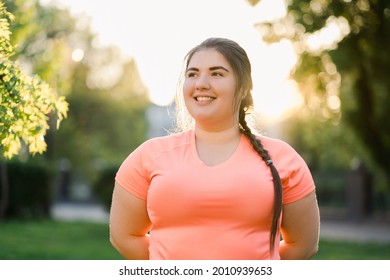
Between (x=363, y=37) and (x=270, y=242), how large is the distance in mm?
7314

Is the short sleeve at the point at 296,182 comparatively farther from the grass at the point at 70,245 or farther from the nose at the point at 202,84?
the grass at the point at 70,245

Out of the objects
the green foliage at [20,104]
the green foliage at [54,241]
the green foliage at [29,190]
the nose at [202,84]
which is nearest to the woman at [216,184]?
the nose at [202,84]

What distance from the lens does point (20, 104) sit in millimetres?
2775

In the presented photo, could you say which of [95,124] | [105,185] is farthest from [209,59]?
[95,124]

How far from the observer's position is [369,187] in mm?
18266

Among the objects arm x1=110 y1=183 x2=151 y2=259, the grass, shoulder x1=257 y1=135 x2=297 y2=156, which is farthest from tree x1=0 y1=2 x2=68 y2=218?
the grass

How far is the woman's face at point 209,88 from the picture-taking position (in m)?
2.26

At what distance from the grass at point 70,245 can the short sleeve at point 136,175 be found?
6.34 meters

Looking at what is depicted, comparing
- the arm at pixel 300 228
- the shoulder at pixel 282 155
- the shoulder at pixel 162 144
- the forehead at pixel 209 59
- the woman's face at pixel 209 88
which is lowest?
the arm at pixel 300 228

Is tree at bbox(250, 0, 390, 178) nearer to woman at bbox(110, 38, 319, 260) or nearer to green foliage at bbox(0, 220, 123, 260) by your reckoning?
woman at bbox(110, 38, 319, 260)

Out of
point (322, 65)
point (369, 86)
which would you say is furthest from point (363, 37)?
point (369, 86)

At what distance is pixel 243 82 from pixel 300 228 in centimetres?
60

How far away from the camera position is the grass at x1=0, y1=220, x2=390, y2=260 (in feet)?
30.5

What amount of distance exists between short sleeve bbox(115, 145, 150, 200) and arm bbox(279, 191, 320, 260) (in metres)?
0.53
